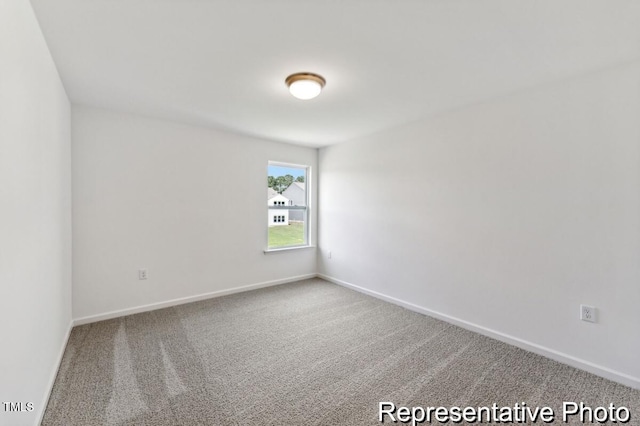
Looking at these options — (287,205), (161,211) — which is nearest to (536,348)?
(287,205)

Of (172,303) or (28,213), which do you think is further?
(172,303)

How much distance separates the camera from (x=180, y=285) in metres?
3.50

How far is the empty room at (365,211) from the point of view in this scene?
156cm

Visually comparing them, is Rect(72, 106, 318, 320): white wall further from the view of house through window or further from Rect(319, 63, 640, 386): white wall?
Rect(319, 63, 640, 386): white wall

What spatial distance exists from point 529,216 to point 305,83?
2242 mm

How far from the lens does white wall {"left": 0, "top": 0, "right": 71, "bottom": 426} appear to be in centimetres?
118

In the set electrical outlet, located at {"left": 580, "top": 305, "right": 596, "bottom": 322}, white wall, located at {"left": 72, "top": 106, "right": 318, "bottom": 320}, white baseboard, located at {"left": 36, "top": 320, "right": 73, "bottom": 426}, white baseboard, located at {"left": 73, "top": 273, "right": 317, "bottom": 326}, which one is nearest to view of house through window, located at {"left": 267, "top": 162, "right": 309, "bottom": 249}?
white wall, located at {"left": 72, "top": 106, "right": 318, "bottom": 320}

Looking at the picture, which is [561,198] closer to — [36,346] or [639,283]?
[639,283]

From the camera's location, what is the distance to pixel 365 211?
399cm

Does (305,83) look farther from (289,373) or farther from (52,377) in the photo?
(52,377)

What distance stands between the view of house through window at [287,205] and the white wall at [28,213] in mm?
2531

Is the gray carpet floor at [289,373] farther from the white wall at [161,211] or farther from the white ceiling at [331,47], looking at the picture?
the white ceiling at [331,47]

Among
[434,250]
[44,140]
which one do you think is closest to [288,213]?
[434,250]

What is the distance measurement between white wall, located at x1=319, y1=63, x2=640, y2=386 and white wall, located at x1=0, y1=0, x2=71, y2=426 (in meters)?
3.27
